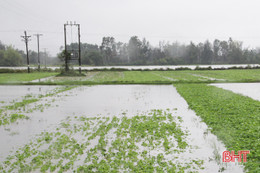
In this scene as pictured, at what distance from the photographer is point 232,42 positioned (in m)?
88.8

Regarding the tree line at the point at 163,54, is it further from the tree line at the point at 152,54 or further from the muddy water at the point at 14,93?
the muddy water at the point at 14,93

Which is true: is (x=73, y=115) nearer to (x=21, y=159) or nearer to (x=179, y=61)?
(x=21, y=159)

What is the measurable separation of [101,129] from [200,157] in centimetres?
308

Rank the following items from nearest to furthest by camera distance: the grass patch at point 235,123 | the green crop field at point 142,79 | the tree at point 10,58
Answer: the grass patch at point 235,123 → the green crop field at point 142,79 → the tree at point 10,58

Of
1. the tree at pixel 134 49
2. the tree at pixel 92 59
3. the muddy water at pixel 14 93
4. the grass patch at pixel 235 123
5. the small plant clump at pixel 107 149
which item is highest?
the tree at pixel 134 49

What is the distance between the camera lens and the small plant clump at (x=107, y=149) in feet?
14.4

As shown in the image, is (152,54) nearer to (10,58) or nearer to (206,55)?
(206,55)

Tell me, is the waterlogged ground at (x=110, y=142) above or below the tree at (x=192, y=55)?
below

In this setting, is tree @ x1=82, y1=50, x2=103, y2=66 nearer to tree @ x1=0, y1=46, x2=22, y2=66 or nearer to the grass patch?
tree @ x1=0, y1=46, x2=22, y2=66

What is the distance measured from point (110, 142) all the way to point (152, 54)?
8589cm

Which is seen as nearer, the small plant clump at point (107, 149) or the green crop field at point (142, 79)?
the small plant clump at point (107, 149)

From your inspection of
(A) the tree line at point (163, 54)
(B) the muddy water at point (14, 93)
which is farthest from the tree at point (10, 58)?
(B) the muddy water at point (14, 93)

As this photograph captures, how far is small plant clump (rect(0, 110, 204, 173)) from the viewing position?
440 cm

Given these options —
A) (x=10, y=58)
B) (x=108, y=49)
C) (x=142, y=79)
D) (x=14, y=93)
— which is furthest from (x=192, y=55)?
(x=14, y=93)
